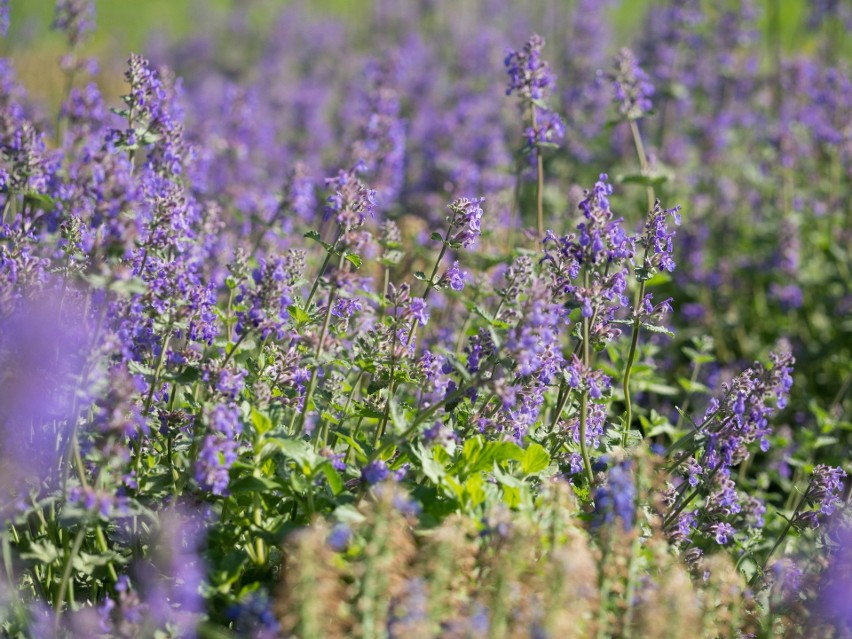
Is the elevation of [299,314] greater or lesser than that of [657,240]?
Answer: lesser

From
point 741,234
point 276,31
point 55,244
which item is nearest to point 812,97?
point 741,234

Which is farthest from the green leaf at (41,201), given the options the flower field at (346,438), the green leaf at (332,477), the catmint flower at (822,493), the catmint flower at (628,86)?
the catmint flower at (822,493)

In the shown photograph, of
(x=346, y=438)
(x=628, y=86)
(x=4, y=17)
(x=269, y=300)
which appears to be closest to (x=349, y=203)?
(x=269, y=300)

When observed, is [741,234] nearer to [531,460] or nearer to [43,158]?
[531,460]

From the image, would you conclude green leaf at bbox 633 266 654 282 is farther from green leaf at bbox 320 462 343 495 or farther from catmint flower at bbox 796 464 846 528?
green leaf at bbox 320 462 343 495

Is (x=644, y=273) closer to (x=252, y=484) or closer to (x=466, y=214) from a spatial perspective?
(x=466, y=214)

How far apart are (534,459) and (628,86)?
10.00 ft

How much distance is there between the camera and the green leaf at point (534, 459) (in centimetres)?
350

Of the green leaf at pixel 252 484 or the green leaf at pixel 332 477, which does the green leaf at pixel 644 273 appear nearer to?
the green leaf at pixel 332 477

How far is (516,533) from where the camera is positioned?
258cm

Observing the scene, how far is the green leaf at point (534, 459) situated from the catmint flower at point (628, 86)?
286cm

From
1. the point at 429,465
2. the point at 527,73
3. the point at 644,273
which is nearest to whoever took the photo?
the point at 429,465

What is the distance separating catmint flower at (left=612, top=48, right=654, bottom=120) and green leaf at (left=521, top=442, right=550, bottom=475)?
2.86m

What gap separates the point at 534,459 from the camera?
3.54 m
